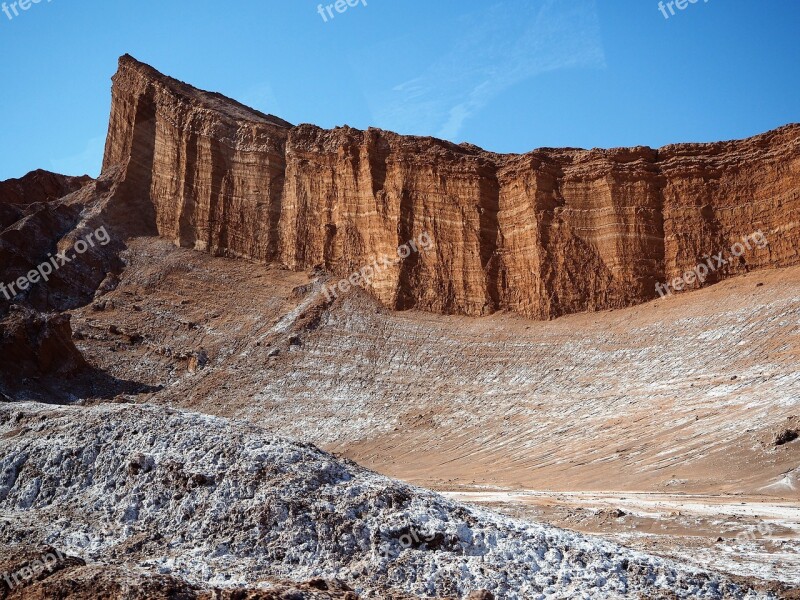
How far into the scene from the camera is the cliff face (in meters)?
39.5

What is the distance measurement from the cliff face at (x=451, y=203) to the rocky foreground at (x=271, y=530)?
102 feet

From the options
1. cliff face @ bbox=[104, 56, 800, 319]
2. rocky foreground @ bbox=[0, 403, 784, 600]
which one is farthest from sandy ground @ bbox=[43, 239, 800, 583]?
rocky foreground @ bbox=[0, 403, 784, 600]

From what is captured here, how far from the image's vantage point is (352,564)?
8.88 metres

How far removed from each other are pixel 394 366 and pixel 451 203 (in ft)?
44.0

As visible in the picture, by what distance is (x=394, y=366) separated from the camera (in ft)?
120

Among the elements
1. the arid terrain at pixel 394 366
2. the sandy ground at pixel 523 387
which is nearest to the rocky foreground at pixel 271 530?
the arid terrain at pixel 394 366

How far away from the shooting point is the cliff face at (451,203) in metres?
39.5

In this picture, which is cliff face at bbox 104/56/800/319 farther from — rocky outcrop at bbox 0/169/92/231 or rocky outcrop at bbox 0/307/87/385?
rocky outcrop at bbox 0/307/87/385

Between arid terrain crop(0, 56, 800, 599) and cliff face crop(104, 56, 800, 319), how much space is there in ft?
0.57

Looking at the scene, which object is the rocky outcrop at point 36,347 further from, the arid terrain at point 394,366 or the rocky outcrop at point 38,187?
the rocky outcrop at point 38,187

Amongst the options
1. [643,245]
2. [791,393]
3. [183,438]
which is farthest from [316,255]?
[183,438]

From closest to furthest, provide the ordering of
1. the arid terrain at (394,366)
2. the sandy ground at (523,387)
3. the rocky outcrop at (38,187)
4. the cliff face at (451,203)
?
the arid terrain at (394,366) → the sandy ground at (523,387) → the cliff face at (451,203) → the rocky outcrop at (38,187)

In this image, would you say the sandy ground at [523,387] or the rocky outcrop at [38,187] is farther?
the rocky outcrop at [38,187]

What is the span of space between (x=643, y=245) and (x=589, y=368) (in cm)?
1154
